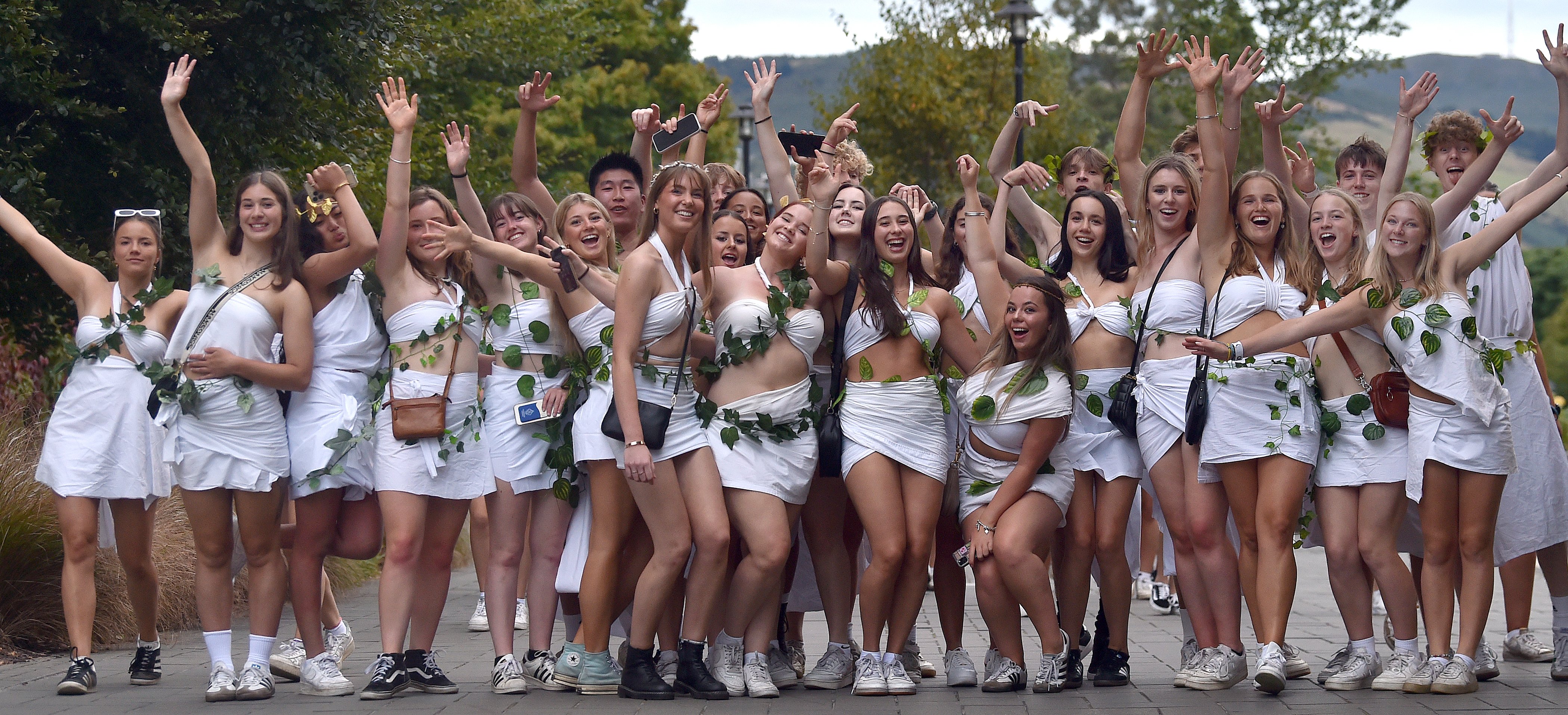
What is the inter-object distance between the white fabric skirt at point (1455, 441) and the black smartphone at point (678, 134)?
3396mm

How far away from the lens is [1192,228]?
652 cm

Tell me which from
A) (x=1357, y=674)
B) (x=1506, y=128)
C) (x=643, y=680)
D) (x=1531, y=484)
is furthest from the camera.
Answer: (x=1506, y=128)

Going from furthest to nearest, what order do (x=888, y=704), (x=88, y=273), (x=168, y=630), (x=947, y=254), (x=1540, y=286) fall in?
(x=1540, y=286) < (x=168, y=630) < (x=947, y=254) < (x=88, y=273) < (x=888, y=704)

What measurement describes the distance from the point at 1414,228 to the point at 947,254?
6.91 ft

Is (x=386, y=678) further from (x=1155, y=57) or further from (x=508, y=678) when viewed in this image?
(x=1155, y=57)

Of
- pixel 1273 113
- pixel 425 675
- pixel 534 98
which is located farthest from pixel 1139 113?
pixel 425 675

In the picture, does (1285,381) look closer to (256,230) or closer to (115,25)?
(256,230)

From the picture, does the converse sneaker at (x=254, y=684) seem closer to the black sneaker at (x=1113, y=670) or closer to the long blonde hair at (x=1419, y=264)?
the black sneaker at (x=1113, y=670)

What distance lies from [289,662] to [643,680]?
6.08 ft

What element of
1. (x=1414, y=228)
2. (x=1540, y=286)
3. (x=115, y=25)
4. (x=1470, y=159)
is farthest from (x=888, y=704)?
(x=1540, y=286)

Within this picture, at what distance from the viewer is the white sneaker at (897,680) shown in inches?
240

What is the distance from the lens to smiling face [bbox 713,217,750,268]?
253 inches

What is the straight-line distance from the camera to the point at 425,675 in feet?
20.4

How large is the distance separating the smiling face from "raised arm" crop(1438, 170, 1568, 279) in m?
2.91
